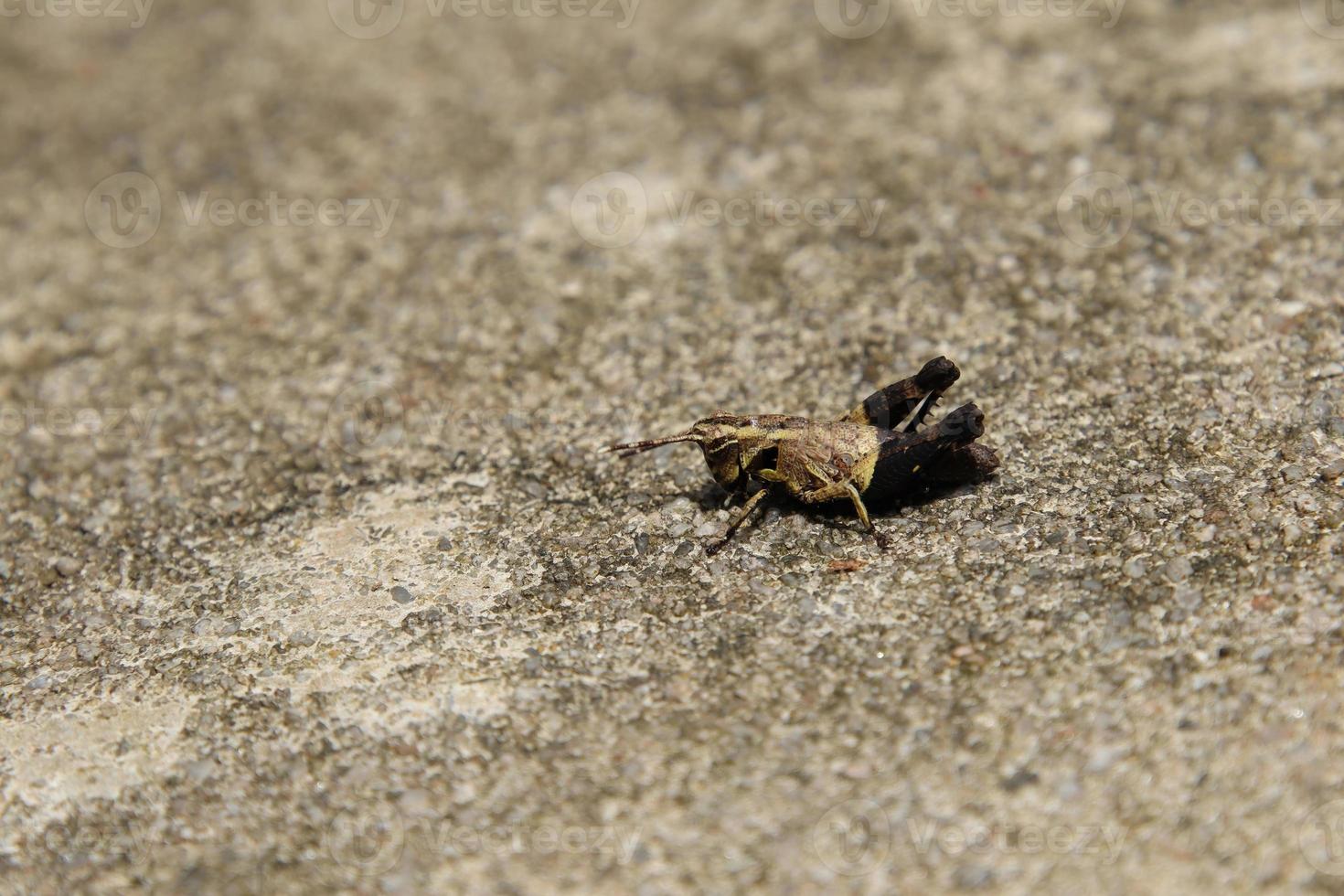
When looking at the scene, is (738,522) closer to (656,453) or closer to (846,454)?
(846,454)

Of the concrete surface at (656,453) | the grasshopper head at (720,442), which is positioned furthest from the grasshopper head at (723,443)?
the concrete surface at (656,453)

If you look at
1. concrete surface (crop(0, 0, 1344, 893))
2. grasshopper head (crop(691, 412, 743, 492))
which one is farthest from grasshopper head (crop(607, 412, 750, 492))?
concrete surface (crop(0, 0, 1344, 893))

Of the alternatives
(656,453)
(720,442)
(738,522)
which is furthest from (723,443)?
(656,453)

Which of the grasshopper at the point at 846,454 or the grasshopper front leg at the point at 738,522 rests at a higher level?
the grasshopper at the point at 846,454

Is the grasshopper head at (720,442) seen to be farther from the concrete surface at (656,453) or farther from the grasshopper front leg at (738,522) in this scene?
the concrete surface at (656,453)

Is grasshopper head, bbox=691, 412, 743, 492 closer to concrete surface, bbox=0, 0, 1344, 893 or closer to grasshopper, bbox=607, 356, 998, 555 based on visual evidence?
grasshopper, bbox=607, 356, 998, 555
